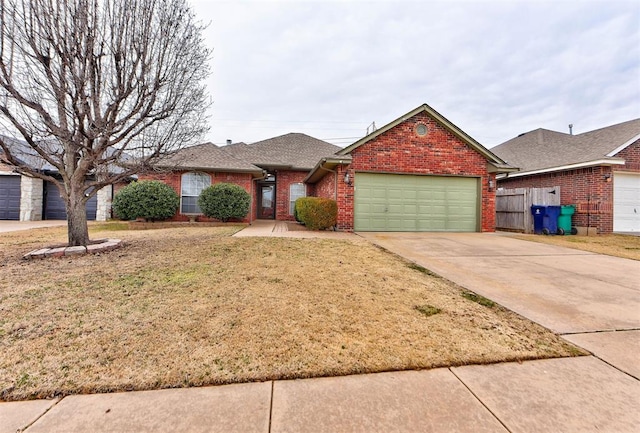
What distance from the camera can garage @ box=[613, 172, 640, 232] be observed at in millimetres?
11180

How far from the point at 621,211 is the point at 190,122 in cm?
1595

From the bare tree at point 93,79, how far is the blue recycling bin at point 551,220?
1276cm

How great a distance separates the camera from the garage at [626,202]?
11.2 metres

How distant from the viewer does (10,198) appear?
1477 centimetres

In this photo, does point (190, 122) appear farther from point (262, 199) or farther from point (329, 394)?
point (262, 199)

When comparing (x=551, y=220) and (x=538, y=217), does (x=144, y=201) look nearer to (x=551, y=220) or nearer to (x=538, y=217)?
(x=538, y=217)

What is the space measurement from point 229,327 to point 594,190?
14.4 m

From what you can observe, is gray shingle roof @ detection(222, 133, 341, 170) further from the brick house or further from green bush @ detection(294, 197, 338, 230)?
green bush @ detection(294, 197, 338, 230)

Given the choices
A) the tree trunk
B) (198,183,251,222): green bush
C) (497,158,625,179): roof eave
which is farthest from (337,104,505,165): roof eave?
the tree trunk

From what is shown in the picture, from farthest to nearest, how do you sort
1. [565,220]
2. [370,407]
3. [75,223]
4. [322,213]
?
[565,220] < [322,213] < [75,223] < [370,407]

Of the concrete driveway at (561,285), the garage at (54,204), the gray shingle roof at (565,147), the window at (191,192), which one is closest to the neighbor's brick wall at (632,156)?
the gray shingle roof at (565,147)

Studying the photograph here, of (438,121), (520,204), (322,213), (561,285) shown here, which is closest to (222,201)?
(322,213)

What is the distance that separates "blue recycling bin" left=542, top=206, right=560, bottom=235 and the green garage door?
2.73 metres

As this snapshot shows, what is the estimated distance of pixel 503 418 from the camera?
1.56 m
